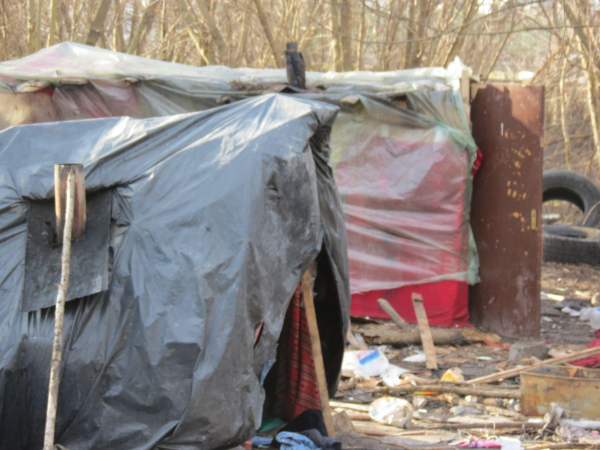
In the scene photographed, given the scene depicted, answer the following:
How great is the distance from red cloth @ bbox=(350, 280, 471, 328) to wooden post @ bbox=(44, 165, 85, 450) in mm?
4963

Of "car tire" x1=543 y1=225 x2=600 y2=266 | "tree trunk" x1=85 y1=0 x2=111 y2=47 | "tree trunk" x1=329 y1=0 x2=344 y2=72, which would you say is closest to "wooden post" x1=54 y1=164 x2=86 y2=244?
"tree trunk" x1=85 y1=0 x2=111 y2=47

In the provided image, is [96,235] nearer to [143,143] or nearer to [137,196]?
[137,196]

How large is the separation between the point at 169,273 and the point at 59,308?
0.55 meters

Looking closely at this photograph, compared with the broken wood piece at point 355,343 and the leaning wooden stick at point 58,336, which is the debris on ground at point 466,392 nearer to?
the broken wood piece at point 355,343

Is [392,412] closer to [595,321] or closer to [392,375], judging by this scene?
[392,375]

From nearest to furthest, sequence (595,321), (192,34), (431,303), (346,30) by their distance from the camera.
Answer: (595,321), (431,303), (192,34), (346,30)

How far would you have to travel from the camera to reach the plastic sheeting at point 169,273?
2.88 meters

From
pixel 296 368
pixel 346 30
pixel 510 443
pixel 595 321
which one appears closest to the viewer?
pixel 510 443

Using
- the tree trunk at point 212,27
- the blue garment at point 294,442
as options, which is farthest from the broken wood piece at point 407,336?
the tree trunk at point 212,27

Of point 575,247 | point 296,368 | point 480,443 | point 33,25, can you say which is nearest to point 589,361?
point 480,443

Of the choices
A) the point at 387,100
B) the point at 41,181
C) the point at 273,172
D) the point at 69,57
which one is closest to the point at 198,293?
the point at 273,172

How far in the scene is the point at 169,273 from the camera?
→ 3020 millimetres

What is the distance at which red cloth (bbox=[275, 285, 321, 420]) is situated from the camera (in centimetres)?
411

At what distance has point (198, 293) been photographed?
117 inches
